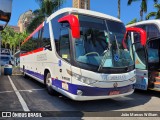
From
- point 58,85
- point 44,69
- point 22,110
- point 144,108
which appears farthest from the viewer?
point 44,69

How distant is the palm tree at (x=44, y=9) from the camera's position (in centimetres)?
3005

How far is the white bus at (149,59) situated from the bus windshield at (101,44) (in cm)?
249

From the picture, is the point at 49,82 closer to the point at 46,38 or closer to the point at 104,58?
the point at 46,38

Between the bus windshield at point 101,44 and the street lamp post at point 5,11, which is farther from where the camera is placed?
the street lamp post at point 5,11

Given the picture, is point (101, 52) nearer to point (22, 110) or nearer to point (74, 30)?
point (74, 30)

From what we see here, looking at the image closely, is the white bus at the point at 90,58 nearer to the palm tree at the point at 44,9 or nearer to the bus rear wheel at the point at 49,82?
the bus rear wheel at the point at 49,82

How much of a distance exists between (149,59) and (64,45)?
4179 mm

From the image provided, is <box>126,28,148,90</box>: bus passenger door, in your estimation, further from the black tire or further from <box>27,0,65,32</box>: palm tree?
<box>27,0,65,32</box>: palm tree

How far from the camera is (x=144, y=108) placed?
8.36 m

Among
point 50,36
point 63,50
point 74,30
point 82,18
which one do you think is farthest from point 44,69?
point 74,30

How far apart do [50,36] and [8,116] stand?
3.91 metres

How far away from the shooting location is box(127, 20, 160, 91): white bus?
10727mm

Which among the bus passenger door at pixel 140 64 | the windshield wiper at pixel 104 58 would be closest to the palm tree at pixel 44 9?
the bus passenger door at pixel 140 64

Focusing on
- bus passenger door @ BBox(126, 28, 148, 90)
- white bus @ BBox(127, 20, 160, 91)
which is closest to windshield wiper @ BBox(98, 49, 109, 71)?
bus passenger door @ BBox(126, 28, 148, 90)
